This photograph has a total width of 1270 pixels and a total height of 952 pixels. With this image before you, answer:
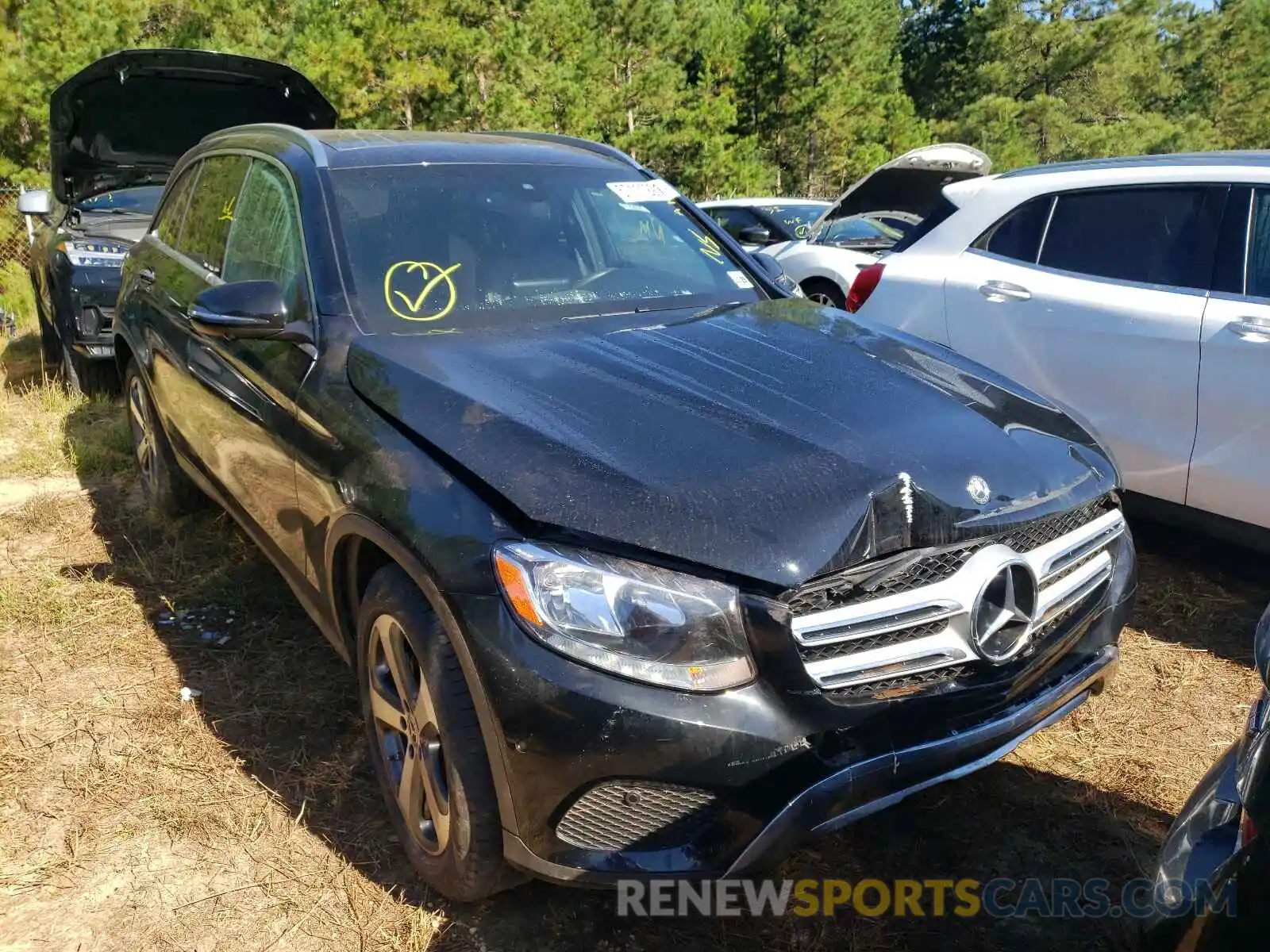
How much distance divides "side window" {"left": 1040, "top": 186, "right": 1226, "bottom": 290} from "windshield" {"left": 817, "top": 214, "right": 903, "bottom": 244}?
323 cm

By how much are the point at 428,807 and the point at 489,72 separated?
1792 centimetres

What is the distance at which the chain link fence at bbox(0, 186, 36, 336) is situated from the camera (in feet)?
32.0

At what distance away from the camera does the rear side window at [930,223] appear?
4.76 m

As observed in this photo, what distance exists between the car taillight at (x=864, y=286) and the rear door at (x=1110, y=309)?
1.42 feet

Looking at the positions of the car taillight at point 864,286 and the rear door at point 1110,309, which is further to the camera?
the car taillight at point 864,286

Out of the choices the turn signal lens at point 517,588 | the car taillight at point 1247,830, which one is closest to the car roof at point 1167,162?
the car taillight at point 1247,830

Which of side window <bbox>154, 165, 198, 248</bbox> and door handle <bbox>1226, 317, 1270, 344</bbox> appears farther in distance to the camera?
side window <bbox>154, 165, 198, 248</bbox>

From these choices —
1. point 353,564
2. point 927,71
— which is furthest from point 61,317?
point 927,71

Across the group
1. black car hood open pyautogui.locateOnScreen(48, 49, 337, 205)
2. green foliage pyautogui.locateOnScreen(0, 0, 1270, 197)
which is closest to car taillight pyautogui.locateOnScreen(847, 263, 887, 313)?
black car hood open pyautogui.locateOnScreen(48, 49, 337, 205)

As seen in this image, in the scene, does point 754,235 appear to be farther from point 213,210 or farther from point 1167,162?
point 213,210

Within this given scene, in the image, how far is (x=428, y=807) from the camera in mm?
2287

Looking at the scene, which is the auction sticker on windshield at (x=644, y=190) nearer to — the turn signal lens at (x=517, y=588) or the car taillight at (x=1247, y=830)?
the turn signal lens at (x=517, y=588)

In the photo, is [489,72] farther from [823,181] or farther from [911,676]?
[911,676]

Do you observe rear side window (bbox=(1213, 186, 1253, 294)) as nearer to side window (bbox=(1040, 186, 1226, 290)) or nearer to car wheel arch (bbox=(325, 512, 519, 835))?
side window (bbox=(1040, 186, 1226, 290))
